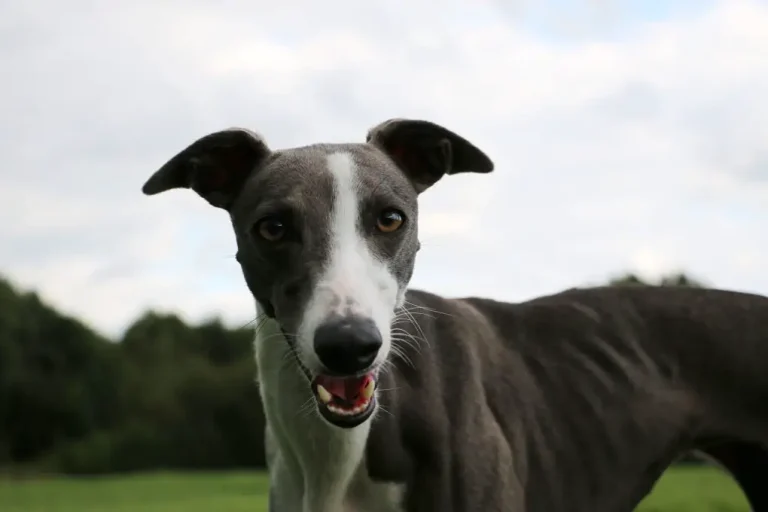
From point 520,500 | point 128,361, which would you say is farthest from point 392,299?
point 128,361

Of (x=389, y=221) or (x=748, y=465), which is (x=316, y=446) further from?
(x=748, y=465)

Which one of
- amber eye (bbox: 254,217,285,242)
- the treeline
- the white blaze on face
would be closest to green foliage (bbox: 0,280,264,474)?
the treeline

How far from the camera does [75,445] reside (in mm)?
24422

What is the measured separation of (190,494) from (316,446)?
37.0 feet

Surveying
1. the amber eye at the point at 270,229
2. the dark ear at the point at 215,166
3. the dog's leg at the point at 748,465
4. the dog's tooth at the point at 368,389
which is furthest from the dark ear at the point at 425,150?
the dog's leg at the point at 748,465

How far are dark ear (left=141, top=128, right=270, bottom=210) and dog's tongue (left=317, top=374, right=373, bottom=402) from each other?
3.73ft

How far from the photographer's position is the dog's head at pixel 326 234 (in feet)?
10.9

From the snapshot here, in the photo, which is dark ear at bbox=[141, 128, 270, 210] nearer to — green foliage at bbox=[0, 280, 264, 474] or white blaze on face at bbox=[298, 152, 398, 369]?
white blaze on face at bbox=[298, 152, 398, 369]

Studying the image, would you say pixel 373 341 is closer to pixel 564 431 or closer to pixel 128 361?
pixel 564 431

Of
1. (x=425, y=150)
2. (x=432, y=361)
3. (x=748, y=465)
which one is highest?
(x=425, y=150)

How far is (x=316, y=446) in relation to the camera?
404 cm

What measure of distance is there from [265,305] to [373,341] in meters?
0.81

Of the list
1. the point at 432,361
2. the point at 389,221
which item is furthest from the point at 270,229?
the point at 432,361

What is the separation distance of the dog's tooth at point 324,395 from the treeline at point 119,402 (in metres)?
18.7
